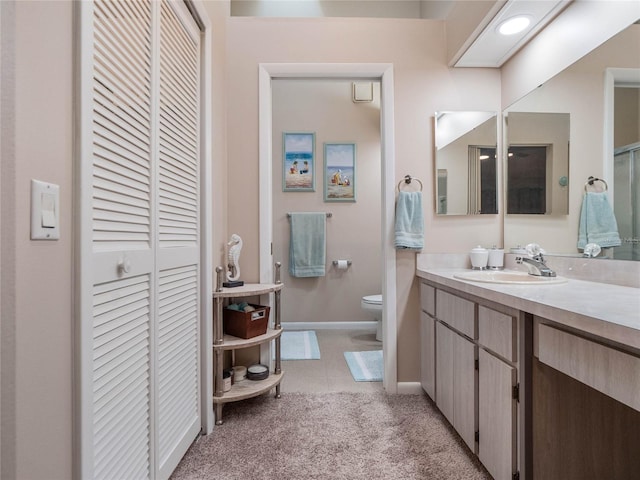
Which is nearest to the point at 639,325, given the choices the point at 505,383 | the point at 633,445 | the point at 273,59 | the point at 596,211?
the point at 505,383

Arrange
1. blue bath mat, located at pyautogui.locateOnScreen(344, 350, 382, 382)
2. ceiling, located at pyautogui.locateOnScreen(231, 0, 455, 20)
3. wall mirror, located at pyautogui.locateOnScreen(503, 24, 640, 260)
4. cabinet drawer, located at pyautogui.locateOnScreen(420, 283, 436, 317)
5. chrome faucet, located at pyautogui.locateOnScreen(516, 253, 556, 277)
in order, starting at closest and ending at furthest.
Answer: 1. wall mirror, located at pyautogui.locateOnScreen(503, 24, 640, 260)
2. chrome faucet, located at pyautogui.locateOnScreen(516, 253, 556, 277)
3. cabinet drawer, located at pyautogui.locateOnScreen(420, 283, 436, 317)
4. blue bath mat, located at pyautogui.locateOnScreen(344, 350, 382, 382)
5. ceiling, located at pyautogui.locateOnScreen(231, 0, 455, 20)

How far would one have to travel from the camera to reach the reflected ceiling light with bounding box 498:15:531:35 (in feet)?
5.91

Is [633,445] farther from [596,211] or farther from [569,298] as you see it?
[596,211]

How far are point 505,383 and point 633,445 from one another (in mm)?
456

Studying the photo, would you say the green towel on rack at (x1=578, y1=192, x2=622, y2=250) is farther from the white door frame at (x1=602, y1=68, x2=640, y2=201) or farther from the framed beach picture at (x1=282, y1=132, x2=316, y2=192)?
the framed beach picture at (x1=282, y1=132, x2=316, y2=192)

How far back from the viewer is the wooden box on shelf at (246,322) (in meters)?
2.02

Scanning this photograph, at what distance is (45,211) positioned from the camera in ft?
2.41

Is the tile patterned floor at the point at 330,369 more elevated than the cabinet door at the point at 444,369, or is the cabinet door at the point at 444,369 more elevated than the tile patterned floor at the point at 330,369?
the cabinet door at the point at 444,369

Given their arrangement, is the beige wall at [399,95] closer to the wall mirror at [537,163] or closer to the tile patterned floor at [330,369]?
the wall mirror at [537,163]

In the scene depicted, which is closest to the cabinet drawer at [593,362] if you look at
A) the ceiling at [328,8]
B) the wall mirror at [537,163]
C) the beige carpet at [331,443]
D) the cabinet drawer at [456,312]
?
the cabinet drawer at [456,312]

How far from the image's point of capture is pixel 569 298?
3.73ft

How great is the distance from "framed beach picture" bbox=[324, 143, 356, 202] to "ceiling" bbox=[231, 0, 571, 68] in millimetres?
1300

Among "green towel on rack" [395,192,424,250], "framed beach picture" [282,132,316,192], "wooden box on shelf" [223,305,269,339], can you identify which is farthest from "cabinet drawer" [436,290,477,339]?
"framed beach picture" [282,132,316,192]

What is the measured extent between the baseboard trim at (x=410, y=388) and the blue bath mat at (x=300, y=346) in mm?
912
